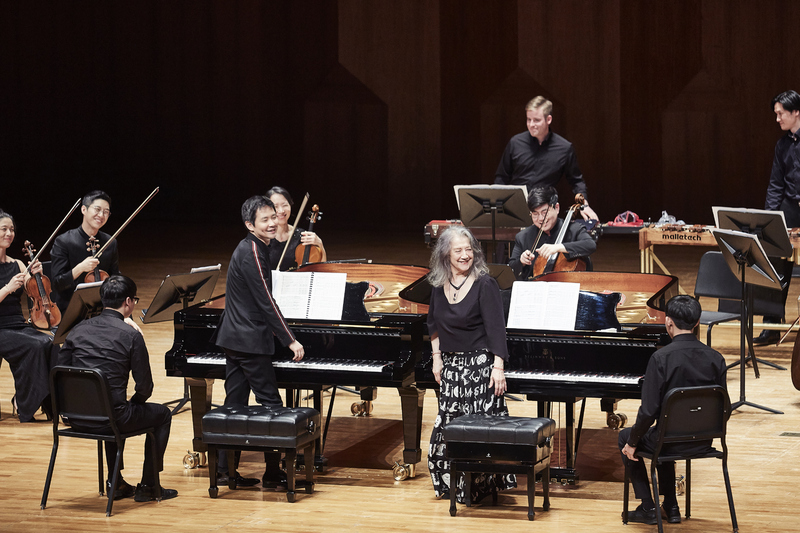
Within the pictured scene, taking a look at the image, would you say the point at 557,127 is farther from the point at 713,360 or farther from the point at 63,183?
the point at 713,360

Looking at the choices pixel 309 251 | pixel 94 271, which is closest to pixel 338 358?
pixel 309 251

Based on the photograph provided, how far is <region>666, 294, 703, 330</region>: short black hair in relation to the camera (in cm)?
420

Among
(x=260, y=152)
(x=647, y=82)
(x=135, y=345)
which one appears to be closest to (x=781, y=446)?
(x=135, y=345)

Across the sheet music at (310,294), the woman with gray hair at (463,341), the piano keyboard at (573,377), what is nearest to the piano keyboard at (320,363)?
the sheet music at (310,294)

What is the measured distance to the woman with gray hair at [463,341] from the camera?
4.64m

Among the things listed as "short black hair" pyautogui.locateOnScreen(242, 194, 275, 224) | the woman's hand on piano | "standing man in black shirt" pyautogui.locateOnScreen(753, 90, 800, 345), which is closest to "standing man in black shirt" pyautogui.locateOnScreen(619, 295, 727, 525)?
the woman's hand on piano

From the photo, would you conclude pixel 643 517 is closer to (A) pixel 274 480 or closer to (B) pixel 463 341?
(B) pixel 463 341

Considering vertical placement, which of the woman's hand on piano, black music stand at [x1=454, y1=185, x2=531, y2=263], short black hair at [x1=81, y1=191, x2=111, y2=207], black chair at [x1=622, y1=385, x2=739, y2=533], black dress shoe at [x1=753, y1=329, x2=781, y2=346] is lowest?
black dress shoe at [x1=753, y1=329, x2=781, y2=346]

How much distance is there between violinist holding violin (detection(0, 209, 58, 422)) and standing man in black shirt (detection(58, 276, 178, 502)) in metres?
1.59

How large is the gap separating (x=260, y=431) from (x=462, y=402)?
2.87 feet

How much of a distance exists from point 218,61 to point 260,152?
1.34m

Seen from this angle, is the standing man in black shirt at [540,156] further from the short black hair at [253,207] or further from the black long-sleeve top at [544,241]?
the short black hair at [253,207]

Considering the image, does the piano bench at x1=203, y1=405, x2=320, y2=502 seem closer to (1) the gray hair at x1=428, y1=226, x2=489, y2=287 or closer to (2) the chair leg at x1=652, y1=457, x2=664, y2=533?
(1) the gray hair at x1=428, y1=226, x2=489, y2=287

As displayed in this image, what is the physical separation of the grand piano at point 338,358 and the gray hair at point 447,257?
1.29 ft
